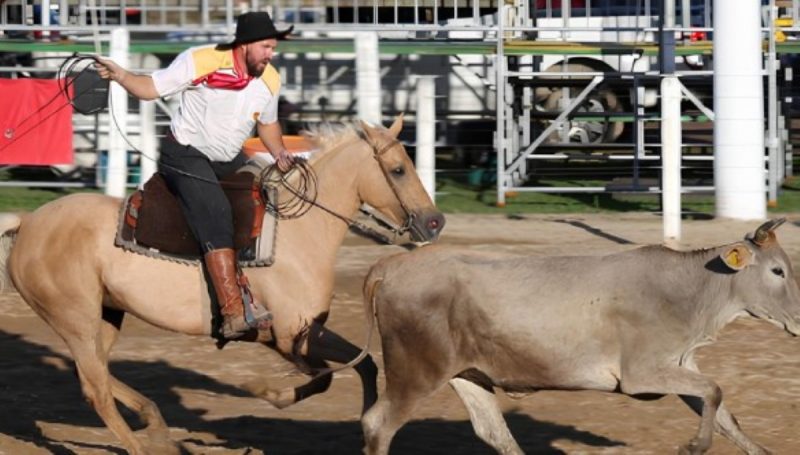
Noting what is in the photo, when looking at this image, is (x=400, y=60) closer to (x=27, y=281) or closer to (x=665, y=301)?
(x=27, y=281)

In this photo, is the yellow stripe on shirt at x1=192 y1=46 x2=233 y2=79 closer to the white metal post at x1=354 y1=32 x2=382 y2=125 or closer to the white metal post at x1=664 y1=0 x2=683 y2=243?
the white metal post at x1=664 y1=0 x2=683 y2=243

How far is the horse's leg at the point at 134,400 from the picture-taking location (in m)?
7.93

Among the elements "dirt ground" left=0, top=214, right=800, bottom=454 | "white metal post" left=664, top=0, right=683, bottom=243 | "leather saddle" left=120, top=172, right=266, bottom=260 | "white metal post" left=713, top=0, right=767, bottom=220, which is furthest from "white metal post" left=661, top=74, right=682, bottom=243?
"leather saddle" left=120, top=172, right=266, bottom=260

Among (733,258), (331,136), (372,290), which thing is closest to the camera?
(733,258)

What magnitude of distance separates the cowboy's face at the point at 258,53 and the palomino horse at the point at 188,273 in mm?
664

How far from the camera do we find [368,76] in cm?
1598

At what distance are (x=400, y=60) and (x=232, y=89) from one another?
1119 centimetres

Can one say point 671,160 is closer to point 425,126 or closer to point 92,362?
point 425,126

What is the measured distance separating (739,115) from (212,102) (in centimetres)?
895

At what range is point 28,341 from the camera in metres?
11.0

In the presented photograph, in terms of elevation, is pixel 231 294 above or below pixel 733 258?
below

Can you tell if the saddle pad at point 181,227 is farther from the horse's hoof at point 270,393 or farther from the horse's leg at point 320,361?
the horse's hoof at point 270,393

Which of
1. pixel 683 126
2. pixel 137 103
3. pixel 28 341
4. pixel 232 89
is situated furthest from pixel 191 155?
pixel 683 126

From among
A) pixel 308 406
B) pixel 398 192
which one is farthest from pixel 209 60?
pixel 308 406
